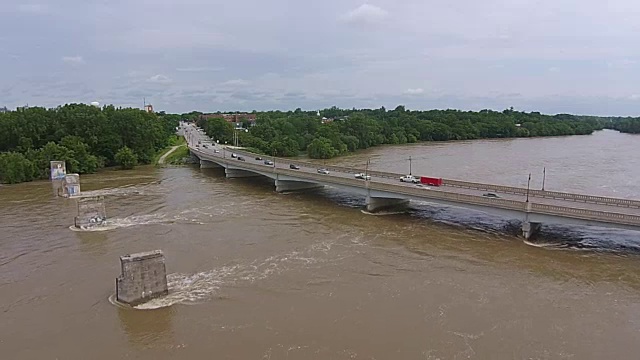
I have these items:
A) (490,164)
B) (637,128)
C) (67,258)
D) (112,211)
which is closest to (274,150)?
(490,164)

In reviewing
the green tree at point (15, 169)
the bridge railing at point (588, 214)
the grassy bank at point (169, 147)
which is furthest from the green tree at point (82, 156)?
the bridge railing at point (588, 214)

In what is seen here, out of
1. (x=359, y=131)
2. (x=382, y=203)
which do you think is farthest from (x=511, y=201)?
(x=359, y=131)

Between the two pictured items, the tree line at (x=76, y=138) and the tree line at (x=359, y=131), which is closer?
the tree line at (x=76, y=138)

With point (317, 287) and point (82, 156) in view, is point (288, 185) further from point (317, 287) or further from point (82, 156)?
point (82, 156)

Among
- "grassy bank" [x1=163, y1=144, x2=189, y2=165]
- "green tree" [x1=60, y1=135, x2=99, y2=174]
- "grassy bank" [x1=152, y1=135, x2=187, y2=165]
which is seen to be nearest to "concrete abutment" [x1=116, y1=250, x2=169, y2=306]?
"green tree" [x1=60, y1=135, x2=99, y2=174]

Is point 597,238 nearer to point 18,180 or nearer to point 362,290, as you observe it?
point 362,290

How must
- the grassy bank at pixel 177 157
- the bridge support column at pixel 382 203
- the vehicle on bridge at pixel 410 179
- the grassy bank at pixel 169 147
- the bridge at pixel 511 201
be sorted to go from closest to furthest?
1. the bridge at pixel 511 201
2. the bridge support column at pixel 382 203
3. the vehicle on bridge at pixel 410 179
4. the grassy bank at pixel 177 157
5. the grassy bank at pixel 169 147

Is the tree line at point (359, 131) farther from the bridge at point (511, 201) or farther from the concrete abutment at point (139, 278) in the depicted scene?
the concrete abutment at point (139, 278)

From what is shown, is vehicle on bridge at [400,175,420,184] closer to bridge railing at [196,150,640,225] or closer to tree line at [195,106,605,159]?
bridge railing at [196,150,640,225]
